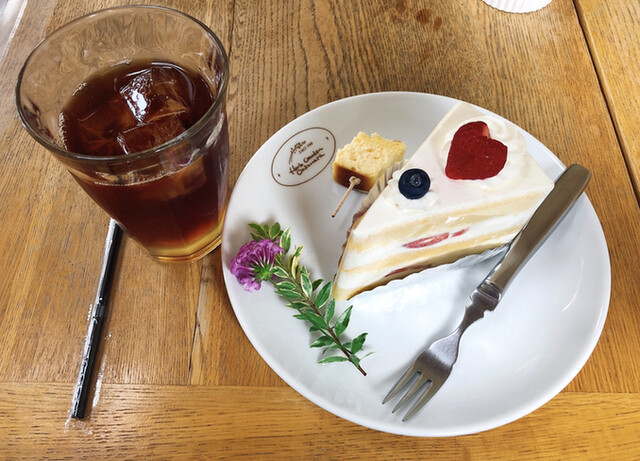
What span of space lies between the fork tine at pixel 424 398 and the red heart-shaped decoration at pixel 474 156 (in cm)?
35

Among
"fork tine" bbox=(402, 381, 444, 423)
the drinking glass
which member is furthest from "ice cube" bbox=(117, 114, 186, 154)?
"fork tine" bbox=(402, 381, 444, 423)

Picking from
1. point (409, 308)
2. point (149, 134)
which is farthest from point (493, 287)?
point (149, 134)

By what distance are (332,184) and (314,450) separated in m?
0.50

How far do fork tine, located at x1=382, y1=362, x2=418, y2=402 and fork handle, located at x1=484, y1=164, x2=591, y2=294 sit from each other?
21 cm

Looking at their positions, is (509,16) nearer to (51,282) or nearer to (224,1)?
(224,1)

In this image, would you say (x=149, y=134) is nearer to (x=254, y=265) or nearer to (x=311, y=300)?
(x=254, y=265)

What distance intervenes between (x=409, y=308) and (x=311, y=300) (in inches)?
6.7

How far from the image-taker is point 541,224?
965 millimetres

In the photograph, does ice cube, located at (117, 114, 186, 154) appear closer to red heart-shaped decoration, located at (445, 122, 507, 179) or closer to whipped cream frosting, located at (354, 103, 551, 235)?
whipped cream frosting, located at (354, 103, 551, 235)

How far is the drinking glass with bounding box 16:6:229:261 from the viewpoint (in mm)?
804

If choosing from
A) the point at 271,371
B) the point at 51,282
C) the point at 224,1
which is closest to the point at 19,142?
the point at 51,282

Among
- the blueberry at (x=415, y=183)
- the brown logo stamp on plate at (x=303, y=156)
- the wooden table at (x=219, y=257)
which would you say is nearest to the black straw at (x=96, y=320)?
the wooden table at (x=219, y=257)

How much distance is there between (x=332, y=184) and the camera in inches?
42.0

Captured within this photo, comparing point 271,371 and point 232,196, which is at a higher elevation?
point 232,196
